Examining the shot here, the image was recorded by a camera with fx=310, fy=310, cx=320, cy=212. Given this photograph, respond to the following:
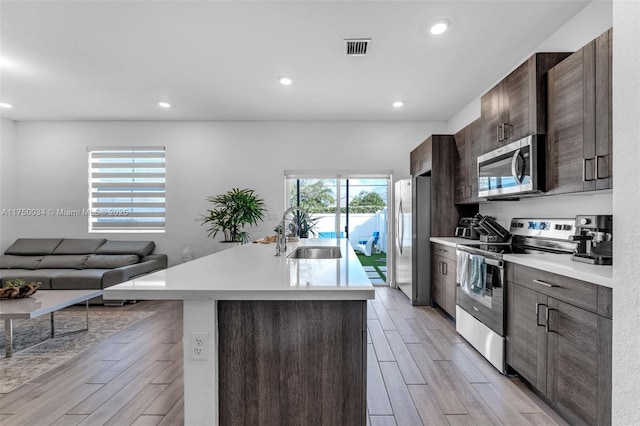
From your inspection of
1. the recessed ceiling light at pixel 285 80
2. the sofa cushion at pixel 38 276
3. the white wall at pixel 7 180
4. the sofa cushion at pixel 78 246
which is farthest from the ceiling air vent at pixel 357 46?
the white wall at pixel 7 180

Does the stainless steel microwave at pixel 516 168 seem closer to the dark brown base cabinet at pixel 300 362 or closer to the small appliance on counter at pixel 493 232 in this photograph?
the small appliance on counter at pixel 493 232

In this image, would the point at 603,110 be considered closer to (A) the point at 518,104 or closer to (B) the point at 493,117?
(A) the point at 518,104

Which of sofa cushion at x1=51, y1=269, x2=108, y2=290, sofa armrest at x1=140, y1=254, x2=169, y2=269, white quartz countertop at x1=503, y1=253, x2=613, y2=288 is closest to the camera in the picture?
white quartz countertop at x1=503, y1=253, x2=613, y2=288

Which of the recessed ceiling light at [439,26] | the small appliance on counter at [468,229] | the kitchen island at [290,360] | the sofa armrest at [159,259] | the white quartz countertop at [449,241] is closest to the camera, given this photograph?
the kitchen island at [290,360]

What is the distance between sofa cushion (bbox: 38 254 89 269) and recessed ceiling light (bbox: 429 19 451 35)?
5295mm

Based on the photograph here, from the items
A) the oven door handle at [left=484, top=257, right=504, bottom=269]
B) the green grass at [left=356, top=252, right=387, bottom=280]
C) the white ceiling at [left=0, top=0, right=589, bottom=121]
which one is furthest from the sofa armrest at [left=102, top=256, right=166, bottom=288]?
the oven door handle at [left=484, top=257, right=504, bottom=269]

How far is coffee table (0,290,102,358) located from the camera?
2426 millimetres

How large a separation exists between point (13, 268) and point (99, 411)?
13.4ft

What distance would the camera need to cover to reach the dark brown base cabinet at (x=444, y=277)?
3.28m

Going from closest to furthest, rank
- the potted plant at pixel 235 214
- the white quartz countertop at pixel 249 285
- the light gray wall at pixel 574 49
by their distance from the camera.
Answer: the white quartz countertop at pixel 249 285
the light gray wall at pixel 574 49
the potted plant at pixel 235 214

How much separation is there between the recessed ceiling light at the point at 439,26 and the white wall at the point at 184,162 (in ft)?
8.41

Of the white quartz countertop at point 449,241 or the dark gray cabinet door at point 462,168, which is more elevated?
the dark gray cabinet door at point 462,168

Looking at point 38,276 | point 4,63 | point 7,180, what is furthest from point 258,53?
point 7,180

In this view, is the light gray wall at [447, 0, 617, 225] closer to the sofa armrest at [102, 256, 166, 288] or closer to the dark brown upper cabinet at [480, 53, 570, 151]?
the dark brown upper cabinet at [480, 53, 570, 151]
